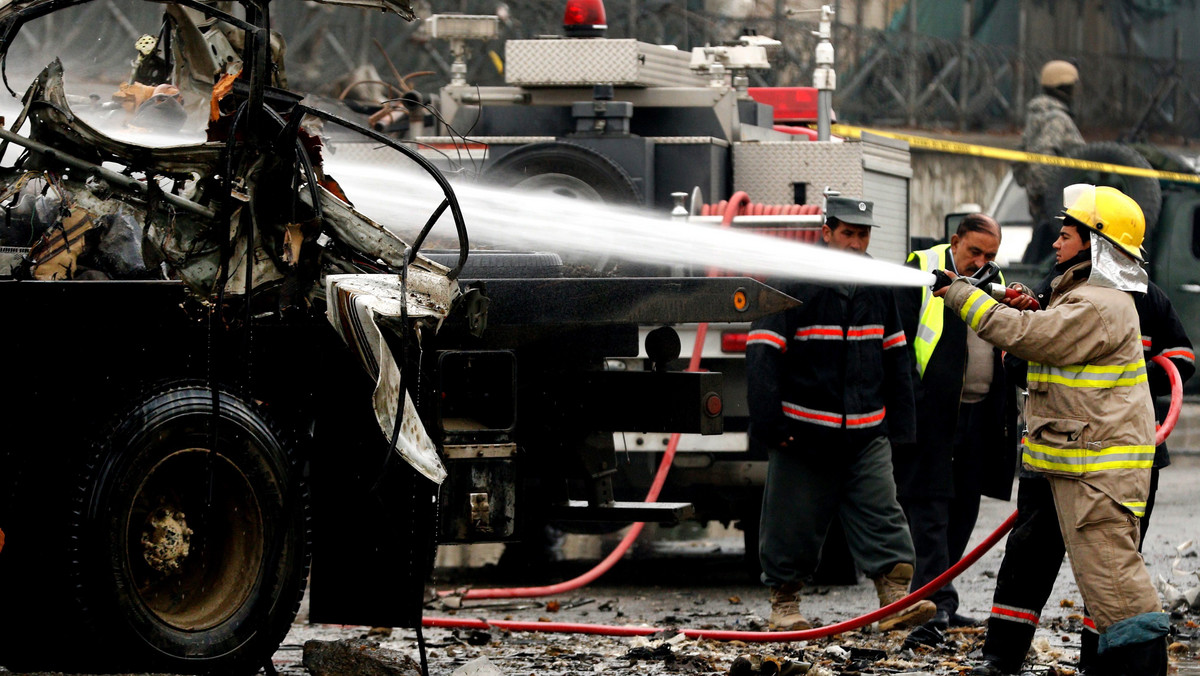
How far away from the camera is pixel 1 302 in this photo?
5.07m

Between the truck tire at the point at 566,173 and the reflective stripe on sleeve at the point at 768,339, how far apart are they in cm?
205

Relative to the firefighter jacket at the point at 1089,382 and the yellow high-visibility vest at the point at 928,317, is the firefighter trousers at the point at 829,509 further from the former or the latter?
the firefighter jacket at the point at 1089,382

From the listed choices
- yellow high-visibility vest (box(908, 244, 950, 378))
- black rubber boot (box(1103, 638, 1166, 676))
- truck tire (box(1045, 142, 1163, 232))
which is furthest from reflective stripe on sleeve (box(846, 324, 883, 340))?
truck tire (box(1045, 142, 1163, 232))

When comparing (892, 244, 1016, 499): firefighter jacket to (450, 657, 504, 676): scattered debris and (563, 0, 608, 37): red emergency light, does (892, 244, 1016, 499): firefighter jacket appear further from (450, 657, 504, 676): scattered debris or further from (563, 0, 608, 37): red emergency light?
(563, 0, 608, 37): red emergency light

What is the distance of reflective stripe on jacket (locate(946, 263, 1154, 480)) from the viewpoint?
577 cm

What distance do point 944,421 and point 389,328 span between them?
295cm

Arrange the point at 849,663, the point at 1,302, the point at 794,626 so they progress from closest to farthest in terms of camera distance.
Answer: the point at 1,302
the point at 849,663
the point at 794,626

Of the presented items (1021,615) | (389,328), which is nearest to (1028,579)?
(1021,615)

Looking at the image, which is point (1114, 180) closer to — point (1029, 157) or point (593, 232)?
point (1029, 157)

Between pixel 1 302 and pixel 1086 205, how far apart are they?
3.35 meters

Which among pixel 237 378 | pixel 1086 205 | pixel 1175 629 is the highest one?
pixel 1086 205

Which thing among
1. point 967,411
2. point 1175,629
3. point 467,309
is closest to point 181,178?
point 467,309

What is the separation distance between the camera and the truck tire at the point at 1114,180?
584 inches

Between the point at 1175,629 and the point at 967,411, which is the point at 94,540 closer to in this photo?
the point at 967,411
